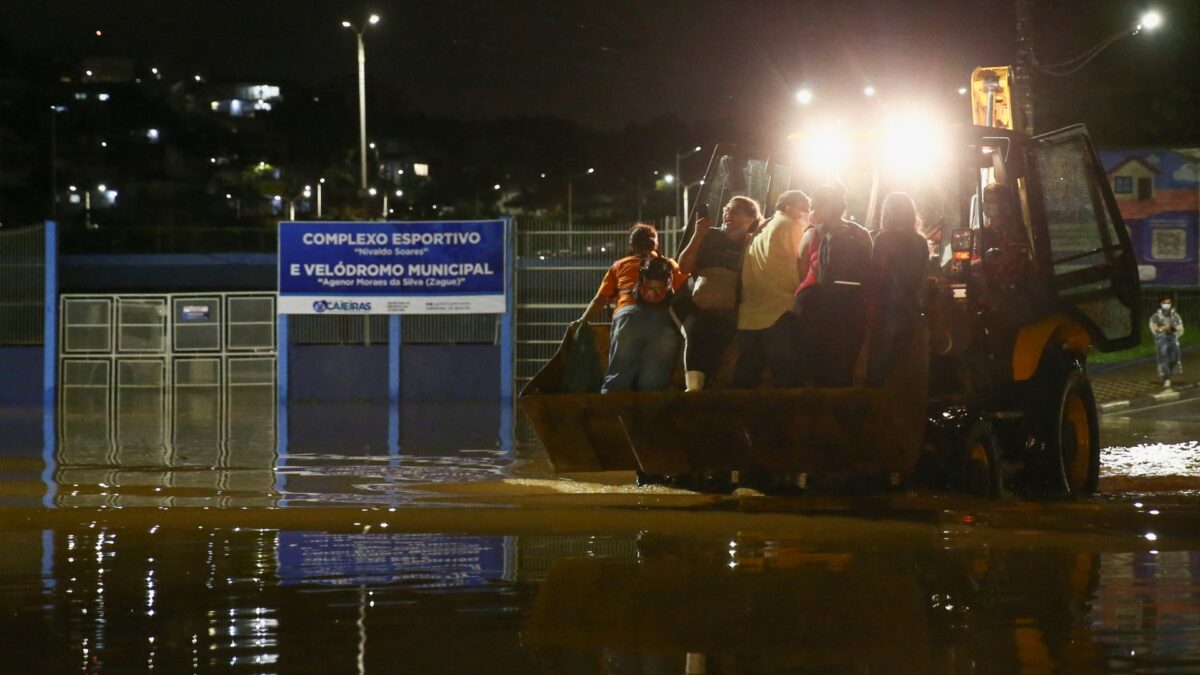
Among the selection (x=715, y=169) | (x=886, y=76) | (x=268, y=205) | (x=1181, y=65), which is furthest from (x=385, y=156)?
(x=715, y=169)

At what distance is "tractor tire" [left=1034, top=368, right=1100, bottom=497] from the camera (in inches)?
488

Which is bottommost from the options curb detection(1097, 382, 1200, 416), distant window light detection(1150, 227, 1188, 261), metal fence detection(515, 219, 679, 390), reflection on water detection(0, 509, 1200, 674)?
reflection on water detection(0, 509, 1200, 674)

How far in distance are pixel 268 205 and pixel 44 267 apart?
10016cm

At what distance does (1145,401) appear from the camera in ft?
87.9

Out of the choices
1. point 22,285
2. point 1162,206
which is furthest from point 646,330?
point 1162,206

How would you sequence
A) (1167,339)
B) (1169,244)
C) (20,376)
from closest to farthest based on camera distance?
1. (1167,339)
2. (20,376)
3. (1169,244)

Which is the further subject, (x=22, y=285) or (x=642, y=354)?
(x=22, y=285)

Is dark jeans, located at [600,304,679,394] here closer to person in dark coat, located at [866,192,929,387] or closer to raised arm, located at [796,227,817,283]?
raised arm, located at [796,227,817,283]

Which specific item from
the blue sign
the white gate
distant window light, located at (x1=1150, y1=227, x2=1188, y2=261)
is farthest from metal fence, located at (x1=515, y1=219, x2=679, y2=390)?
distant window light, located at (x1=1150, y1=227, x2=1188, y2=261)

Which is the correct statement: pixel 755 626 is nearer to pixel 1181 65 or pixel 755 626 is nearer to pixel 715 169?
pixel 715 169

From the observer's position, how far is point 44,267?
32969 mm

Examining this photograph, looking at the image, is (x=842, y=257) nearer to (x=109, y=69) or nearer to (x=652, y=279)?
(x=652, y=279)

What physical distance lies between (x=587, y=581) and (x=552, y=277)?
21.9 metres

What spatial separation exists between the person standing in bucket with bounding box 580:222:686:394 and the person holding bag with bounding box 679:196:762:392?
0.43ft
